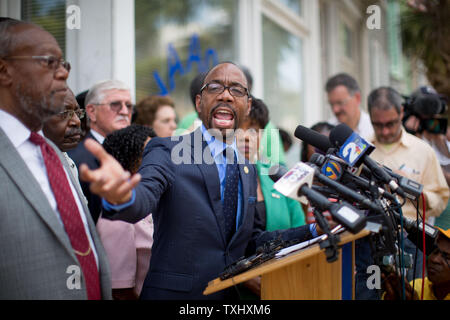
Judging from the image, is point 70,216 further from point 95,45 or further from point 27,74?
point 95,45

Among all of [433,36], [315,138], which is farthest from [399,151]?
[433,36]

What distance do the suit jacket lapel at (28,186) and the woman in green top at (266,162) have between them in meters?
1.65

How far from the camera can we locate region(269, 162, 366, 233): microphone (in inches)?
61.4

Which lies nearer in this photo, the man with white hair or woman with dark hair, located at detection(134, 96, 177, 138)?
the man with white hair

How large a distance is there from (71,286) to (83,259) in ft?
0.40

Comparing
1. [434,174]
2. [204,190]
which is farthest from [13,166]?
[434,174]

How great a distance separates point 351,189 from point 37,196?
1.23 meters

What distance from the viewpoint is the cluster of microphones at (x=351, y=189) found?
1642 mm

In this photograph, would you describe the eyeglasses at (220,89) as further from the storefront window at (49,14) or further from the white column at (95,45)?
the storefront window at (49,14)

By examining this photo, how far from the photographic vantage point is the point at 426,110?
443cm

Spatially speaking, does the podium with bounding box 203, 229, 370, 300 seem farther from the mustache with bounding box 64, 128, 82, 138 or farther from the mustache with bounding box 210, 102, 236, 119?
the mustache with bounding box 64, 128, 82, 138

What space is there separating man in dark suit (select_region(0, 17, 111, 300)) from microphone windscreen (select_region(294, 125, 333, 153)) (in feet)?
3.51

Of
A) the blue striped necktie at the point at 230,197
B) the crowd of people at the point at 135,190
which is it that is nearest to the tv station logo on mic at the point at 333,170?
the crowd of people at the point at 135,190

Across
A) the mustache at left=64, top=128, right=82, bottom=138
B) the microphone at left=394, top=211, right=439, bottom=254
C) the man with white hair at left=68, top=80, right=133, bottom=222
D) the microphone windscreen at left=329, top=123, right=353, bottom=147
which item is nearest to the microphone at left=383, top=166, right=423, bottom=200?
the microphone at left=394, top=211, right=439, bottom=254
